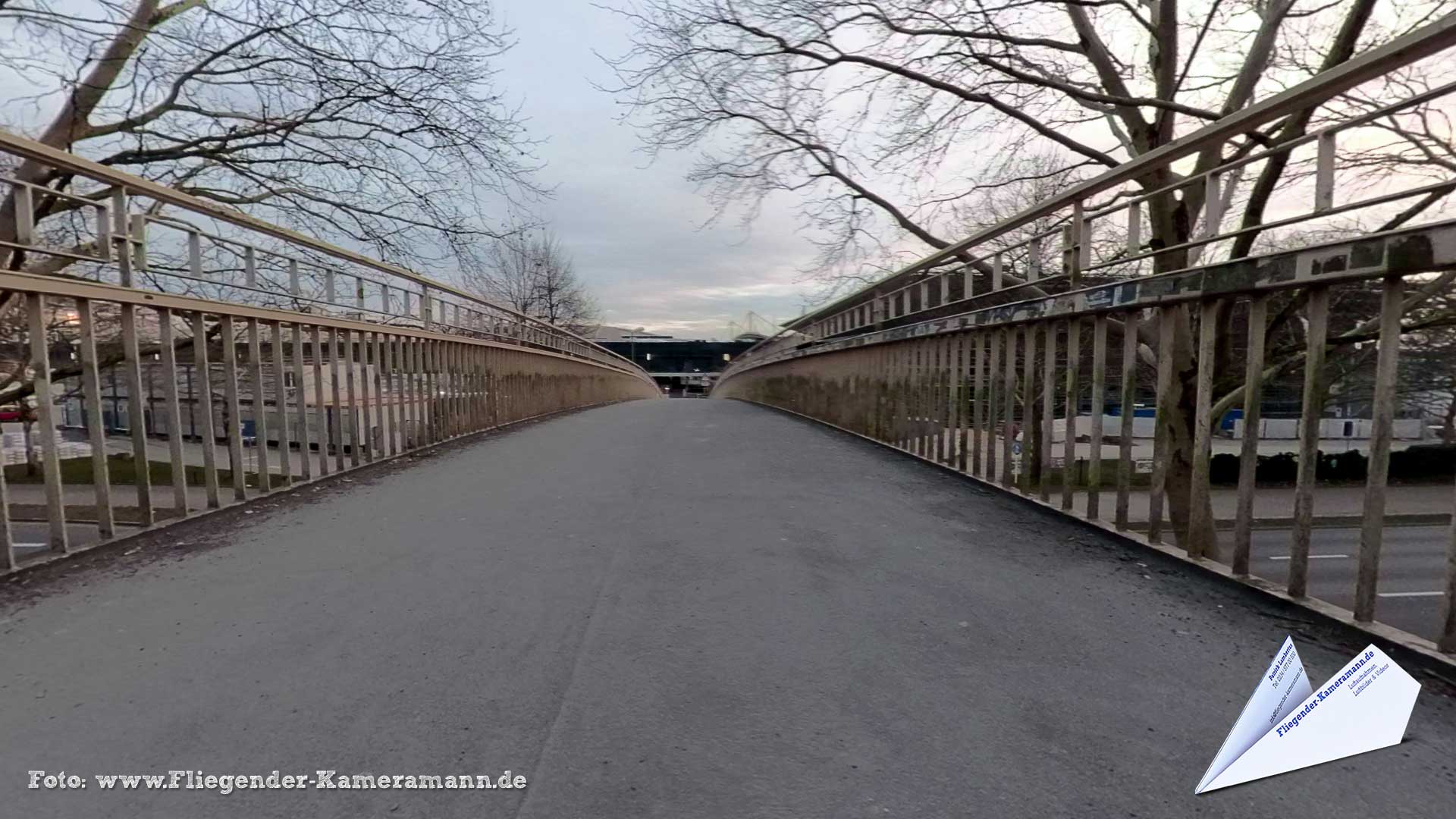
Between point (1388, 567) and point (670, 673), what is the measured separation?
70.7 feet

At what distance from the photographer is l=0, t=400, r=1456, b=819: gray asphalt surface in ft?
5.76

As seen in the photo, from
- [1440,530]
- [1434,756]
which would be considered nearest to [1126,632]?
[1434,756]

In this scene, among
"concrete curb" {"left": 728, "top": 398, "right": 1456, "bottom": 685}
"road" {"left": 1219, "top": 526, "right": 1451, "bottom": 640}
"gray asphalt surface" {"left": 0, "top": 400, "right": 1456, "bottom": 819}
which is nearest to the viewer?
"gray asphalt surface" {"left": 0, "top": 400, "right": 1456, "bottom": 819}

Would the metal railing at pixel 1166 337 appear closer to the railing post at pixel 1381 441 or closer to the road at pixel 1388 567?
the railing post at pixel 1381 441

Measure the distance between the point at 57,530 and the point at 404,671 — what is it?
259cm

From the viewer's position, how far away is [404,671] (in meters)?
2.38

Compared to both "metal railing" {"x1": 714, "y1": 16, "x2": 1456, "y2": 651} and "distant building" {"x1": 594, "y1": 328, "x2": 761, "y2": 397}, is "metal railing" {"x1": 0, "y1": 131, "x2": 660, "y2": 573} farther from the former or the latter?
"distant building" {"x1": 594, "y1": 328, "x2": 761, "y2": 397}

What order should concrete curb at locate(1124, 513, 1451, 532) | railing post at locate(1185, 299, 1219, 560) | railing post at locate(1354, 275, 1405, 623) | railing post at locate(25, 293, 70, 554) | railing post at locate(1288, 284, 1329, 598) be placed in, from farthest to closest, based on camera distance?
concrete curb at locate(1124, 513, 1451, 532)
railing post at locate(25, 293, 70, 554)
railing post at locate(1185, 299, 1219, 560)
railing post at locate(1288, 284, 1329, 598)
railing post at locate(1354, 275, 1405, 623)

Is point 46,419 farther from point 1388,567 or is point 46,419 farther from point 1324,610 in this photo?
point 1388,567

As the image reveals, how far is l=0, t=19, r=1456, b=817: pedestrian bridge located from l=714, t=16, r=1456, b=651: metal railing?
0.03 meters

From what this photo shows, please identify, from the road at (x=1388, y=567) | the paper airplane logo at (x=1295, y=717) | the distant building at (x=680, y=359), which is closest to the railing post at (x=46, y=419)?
the paper airplane logo at (x=1295, y=717)

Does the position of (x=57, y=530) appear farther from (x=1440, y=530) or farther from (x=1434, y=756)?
(x=1440, y=530)

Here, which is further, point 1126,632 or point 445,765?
point 1126,632

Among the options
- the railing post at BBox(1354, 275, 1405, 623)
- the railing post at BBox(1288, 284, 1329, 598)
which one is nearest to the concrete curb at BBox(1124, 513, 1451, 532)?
the railing post at BBox(1288, 284, 1329, 598)
